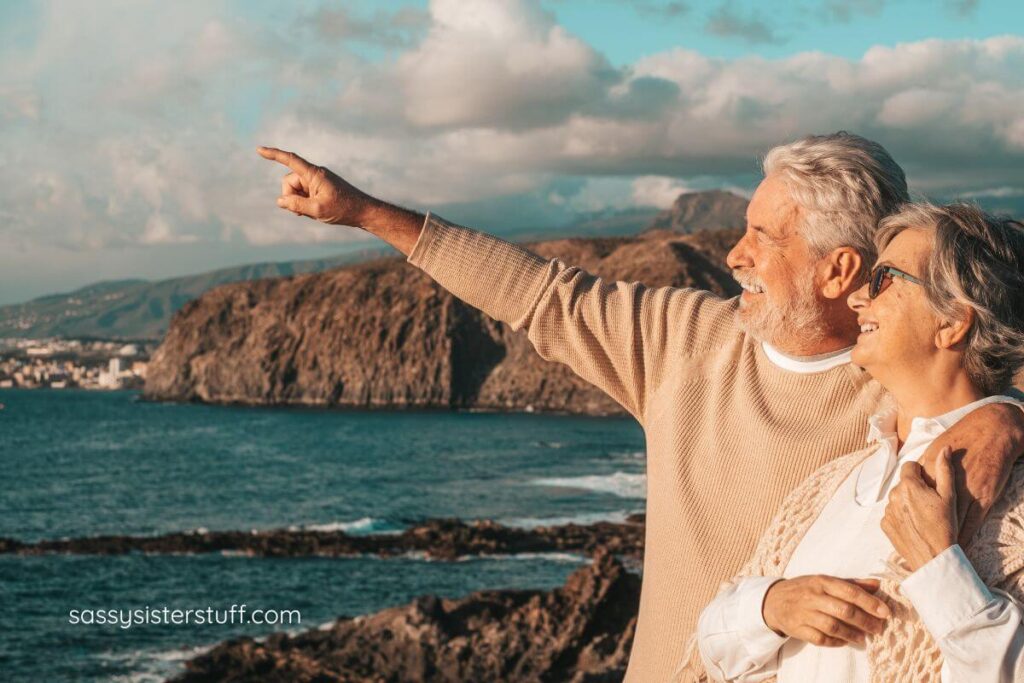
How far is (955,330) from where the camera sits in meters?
1.78

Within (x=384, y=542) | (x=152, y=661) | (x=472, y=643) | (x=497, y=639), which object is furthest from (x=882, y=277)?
(x=384, y=542)

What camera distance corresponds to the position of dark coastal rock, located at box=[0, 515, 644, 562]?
24812 mm

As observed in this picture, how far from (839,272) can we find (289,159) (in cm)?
131

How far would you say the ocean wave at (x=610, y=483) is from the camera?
121ft

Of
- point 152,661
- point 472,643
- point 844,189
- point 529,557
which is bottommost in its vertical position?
point 529,557

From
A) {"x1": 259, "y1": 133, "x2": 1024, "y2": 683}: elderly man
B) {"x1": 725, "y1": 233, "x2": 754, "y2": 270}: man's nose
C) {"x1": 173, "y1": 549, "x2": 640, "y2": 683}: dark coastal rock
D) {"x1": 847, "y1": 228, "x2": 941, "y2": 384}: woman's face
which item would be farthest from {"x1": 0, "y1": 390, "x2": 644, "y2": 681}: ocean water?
{"x1": 847, "y1": 228, "x2": 941, "y2": 384}: woman's face

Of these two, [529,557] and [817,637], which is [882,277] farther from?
[529,557]

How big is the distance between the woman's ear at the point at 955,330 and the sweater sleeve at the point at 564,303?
773 millimetres

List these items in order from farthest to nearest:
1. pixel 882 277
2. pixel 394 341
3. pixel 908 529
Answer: pixel 394 341
pixel 882 277
pixel 908 529

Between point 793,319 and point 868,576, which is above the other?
point 793,319

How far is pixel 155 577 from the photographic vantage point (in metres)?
22.6

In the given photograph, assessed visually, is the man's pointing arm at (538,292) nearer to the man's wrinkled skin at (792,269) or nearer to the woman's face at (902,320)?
the man's wrinkled skin at (792,269)

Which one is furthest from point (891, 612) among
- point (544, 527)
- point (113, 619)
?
point (544, 527)

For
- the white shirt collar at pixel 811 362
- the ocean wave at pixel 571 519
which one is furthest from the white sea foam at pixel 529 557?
the white shirt collar at pixel 811 362
